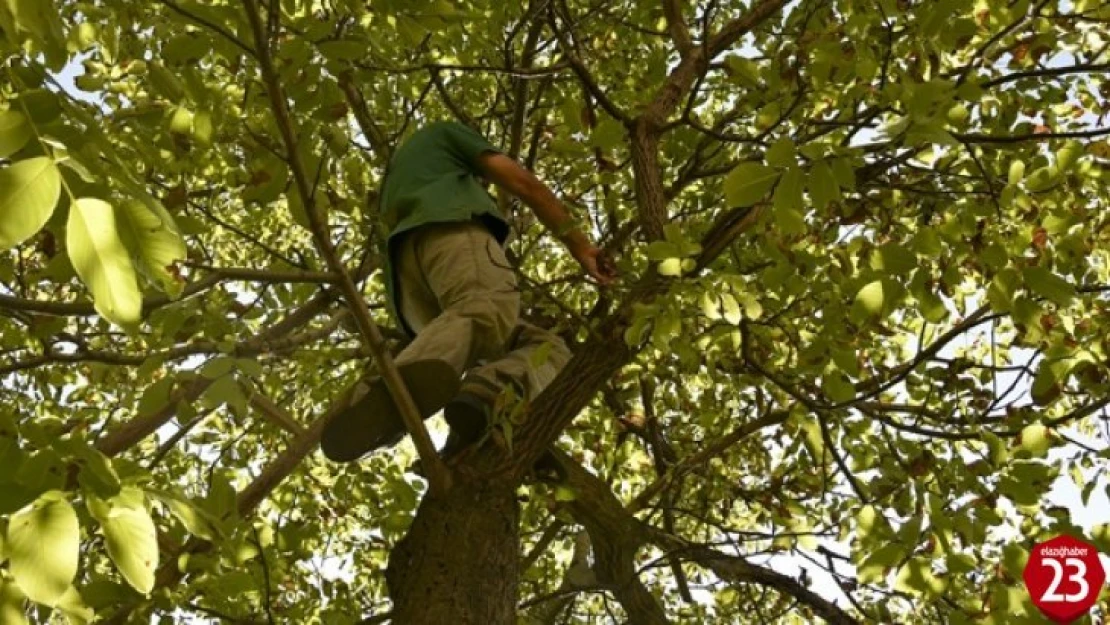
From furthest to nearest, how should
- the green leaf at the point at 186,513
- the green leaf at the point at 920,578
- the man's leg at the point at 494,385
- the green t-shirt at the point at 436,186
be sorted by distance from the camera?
the green t-shirt at the point at 436,186 < the man's leg at the point at 494,385 < the green leaf at the point at 920,578 < the green leaf at the point at 186,513

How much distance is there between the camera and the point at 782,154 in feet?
5.83

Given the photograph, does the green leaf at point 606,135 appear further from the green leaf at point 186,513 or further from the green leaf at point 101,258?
the green leaf at point 101,258

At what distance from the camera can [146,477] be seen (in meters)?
1.72

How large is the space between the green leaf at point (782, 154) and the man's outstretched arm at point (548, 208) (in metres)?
1.04

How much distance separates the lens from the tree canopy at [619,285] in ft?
5.15

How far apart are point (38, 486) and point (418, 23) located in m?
1.54

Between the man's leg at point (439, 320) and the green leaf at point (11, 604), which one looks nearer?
the green leaf at point (11, 604)

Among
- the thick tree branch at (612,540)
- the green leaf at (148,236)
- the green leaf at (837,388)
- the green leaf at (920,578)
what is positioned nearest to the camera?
the green leaf at (148,236)

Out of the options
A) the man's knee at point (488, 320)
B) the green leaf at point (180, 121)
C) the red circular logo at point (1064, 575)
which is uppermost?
the man's knee at point (488, 320)

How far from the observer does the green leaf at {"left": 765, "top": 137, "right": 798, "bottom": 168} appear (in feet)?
5.82

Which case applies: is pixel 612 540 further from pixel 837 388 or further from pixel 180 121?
pixel 180 121

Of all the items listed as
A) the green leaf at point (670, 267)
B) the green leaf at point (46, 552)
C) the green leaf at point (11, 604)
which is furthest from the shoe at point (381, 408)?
the green leaf at point (46, 552)

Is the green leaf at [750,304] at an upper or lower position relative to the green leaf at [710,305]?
upper

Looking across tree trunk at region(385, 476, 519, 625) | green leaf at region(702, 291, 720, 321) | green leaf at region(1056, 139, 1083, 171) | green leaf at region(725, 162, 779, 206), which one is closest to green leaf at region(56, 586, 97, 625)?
green leaf at region(725, 162, 779, 206)
